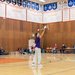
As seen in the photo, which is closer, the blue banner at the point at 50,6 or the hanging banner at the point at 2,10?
the hanging banner at the point at 2,10

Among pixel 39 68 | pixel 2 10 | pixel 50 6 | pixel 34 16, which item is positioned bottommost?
pixel 39 68

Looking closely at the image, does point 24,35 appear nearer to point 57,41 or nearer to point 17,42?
point 17,42

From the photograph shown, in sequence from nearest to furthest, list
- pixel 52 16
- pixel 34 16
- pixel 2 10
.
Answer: pixel 2 10
pixel 34 16
pixel 52 16

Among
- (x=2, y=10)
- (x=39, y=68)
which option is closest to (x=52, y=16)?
(x=2, y=10)

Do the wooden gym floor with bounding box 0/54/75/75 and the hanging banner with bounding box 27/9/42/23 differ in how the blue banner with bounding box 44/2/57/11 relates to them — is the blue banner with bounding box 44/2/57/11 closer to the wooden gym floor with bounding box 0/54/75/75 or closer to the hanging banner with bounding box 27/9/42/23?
the hanging banner with bounding box 27/9/42/23

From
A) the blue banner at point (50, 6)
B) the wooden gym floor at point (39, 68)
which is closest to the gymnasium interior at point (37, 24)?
the blue banner at point (50, 6)

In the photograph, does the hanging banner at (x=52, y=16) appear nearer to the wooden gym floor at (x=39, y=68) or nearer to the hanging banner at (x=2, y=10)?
the hanging banner at (x=2, y=10)

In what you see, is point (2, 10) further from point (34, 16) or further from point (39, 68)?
point (39, 68)

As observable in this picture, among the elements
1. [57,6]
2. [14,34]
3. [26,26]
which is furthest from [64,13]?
[14,34]

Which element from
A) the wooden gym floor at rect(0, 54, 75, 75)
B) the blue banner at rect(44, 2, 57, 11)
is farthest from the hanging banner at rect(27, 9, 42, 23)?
the wooden gym floor at rect(0, 54, 75, 75)

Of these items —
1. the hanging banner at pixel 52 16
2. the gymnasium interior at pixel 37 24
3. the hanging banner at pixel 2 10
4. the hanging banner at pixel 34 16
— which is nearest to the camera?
the hanging banner at pixel 2 10

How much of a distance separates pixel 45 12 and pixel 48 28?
3.10m

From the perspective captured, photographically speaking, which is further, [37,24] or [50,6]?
[50,6]

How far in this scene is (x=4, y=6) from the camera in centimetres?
2728
